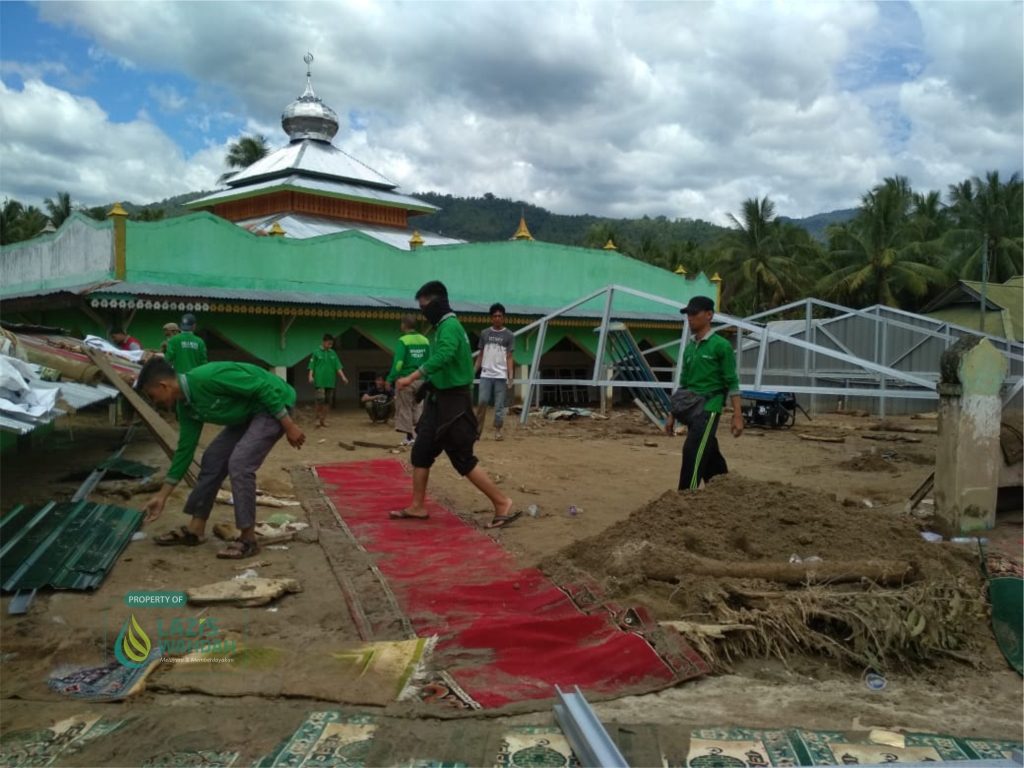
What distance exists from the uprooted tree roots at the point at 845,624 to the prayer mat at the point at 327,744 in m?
1.53

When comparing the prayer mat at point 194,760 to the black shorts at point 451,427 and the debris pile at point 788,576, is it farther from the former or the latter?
the black shorts at point 451,427

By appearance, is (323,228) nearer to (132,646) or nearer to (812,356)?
(812,356)

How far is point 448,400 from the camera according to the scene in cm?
624

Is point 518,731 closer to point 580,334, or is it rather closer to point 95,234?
point 95,234

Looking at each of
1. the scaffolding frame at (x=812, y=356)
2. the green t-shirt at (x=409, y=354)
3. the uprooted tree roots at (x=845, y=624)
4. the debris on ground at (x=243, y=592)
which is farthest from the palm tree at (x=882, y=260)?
the debris on ground at (x=243, y=592)

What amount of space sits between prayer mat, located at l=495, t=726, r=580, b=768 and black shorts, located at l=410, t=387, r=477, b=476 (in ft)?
10.6

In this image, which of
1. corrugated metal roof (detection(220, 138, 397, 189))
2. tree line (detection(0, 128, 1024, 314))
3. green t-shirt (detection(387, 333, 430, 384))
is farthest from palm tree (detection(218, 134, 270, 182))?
green t-shirt (detection(387, 333, 430, 384))

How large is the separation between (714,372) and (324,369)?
869 centimetres

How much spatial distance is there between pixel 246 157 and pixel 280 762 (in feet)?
134

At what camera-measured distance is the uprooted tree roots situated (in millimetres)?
3820

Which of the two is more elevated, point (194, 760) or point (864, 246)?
point (864, 246)

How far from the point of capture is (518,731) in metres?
3.06

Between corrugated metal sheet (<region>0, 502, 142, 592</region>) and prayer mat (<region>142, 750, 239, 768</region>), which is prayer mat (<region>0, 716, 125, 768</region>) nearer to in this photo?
prayer mat (<region>142, 750, 239, 768</region>)

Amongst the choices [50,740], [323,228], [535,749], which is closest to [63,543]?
[50,740]
